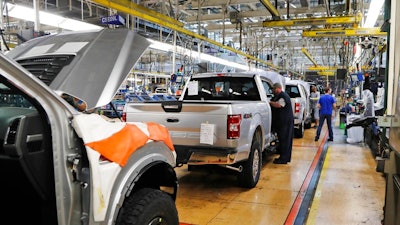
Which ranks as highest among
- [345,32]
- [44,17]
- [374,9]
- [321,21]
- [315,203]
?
[321,21]

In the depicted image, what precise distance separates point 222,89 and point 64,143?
5.17 m

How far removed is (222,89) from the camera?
686 cm

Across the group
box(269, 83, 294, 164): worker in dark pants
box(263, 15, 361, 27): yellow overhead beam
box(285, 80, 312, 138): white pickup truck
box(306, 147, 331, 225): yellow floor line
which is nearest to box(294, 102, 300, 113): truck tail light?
box(285, 80, 312, 138): white pickup truck

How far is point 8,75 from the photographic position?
1677mm

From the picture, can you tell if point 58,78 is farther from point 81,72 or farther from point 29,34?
point 29,34

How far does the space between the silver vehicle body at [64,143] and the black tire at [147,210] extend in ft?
0.50

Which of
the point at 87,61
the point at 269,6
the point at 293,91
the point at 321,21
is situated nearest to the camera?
the point at 87,61

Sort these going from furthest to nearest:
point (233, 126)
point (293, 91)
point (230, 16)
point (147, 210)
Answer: point (230, 16) < point (293, 91) < point (233, 126) < point (147, 210)

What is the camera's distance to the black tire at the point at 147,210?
7.59 feet

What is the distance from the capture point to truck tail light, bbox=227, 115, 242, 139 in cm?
496

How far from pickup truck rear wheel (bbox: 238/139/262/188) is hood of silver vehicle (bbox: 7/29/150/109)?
336 centimetres

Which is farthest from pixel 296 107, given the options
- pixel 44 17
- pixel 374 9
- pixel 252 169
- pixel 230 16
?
pixel 44 17

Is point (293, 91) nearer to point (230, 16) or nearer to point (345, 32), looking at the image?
point (345, 32)

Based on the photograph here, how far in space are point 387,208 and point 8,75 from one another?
288 cm
